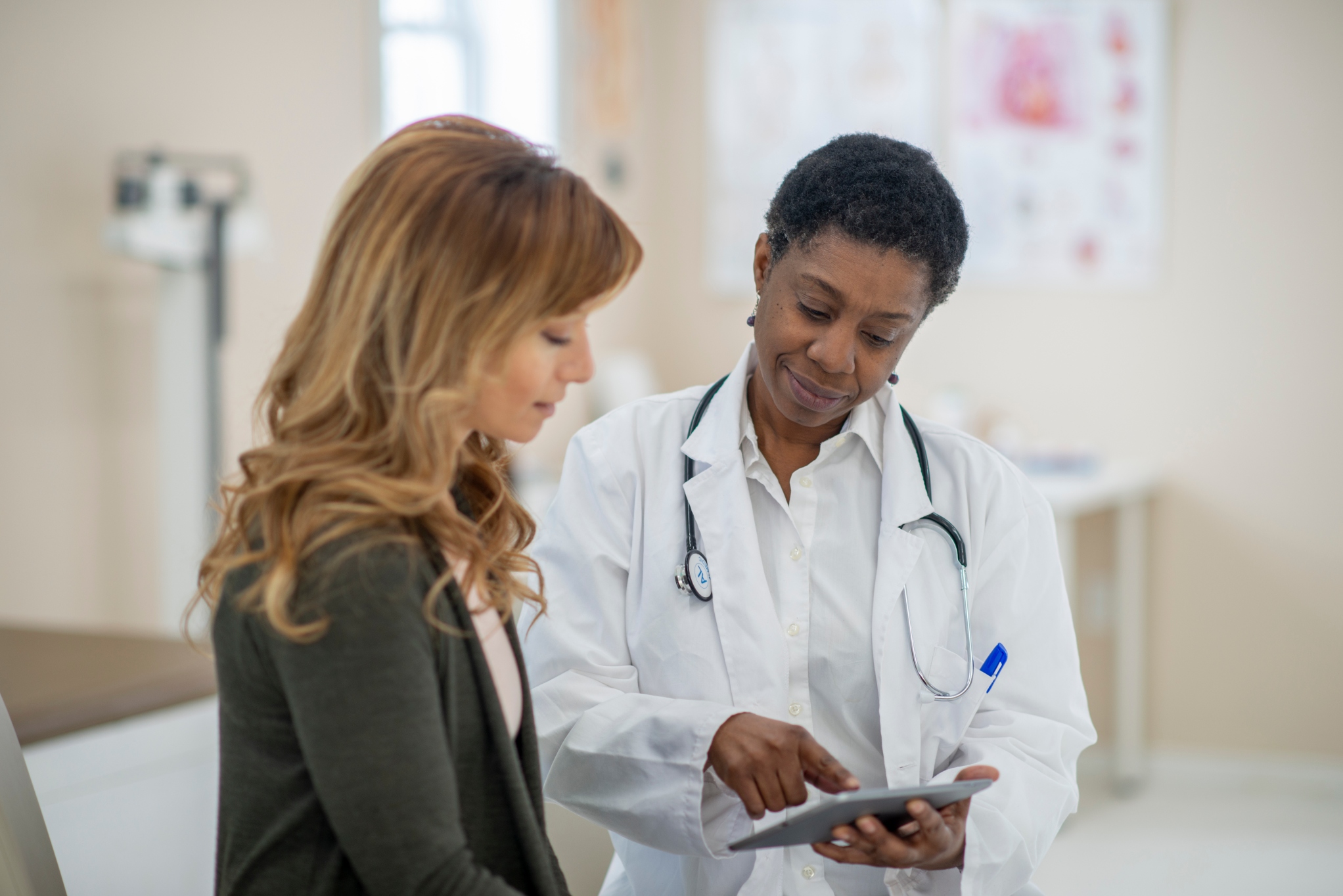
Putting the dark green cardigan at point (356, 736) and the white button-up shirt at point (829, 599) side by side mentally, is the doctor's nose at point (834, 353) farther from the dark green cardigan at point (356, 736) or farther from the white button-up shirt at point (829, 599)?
the dark green cardigan at point (356, 736)

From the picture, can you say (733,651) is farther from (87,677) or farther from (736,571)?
(87,677)

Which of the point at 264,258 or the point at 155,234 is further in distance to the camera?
the point at 264,258

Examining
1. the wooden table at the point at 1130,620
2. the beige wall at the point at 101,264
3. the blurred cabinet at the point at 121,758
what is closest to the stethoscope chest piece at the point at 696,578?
the blurred cabinet at the point at 121,758

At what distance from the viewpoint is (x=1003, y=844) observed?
1.10m

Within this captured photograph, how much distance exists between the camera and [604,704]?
3.76 feet

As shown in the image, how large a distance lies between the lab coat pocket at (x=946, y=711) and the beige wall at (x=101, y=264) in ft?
5.29

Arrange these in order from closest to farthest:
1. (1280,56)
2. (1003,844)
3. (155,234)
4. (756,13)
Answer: (1003,844) → (155,234) → (1280,56) → (756,13)

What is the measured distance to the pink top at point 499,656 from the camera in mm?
874

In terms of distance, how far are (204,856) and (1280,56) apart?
10.8 feet

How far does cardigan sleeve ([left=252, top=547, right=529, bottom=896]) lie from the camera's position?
28.5 inches

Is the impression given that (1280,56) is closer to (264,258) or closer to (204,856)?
(264,258)

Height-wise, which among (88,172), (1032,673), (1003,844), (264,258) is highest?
(88,172)

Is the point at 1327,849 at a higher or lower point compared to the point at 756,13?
lower

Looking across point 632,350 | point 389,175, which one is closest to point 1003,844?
point 389,175
